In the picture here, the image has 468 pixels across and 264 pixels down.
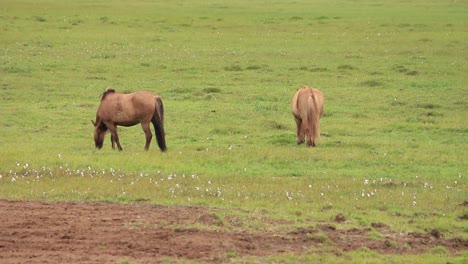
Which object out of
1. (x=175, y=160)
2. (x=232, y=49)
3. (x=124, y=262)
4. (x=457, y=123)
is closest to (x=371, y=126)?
(x=457, y=123)

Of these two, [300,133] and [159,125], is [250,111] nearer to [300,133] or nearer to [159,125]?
[300,133]

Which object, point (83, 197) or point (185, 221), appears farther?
point (83, 197)

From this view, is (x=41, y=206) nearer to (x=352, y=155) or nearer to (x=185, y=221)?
(x=185, y=221)

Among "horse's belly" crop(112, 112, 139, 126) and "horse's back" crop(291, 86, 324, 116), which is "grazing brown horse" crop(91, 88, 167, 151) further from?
"horse's back" crop(291, 86, 324, 116)

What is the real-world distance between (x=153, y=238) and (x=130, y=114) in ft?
23.4

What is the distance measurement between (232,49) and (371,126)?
590 inches

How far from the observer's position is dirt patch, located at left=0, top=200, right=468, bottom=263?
9492mm

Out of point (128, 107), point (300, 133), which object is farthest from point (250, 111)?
point (128, 107)

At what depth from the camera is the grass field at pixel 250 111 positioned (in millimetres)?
12742

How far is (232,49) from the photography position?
34656mm

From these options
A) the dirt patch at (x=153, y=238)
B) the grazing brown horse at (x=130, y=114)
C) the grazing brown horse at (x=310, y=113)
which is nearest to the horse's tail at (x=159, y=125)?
the grazing brown horse at (x=130, y=114)

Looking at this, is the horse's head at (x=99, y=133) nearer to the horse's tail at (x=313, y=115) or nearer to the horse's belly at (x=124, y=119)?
the horse's belly at (x=124, y=119)

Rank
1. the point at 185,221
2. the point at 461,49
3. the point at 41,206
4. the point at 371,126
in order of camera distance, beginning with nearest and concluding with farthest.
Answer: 1. the point at 185,221
2. the point at 41,206
3. the point at 371,126
4. the point at 461,49

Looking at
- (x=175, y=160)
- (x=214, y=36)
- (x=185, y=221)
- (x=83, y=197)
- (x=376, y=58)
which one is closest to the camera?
(x=185, y=221)
